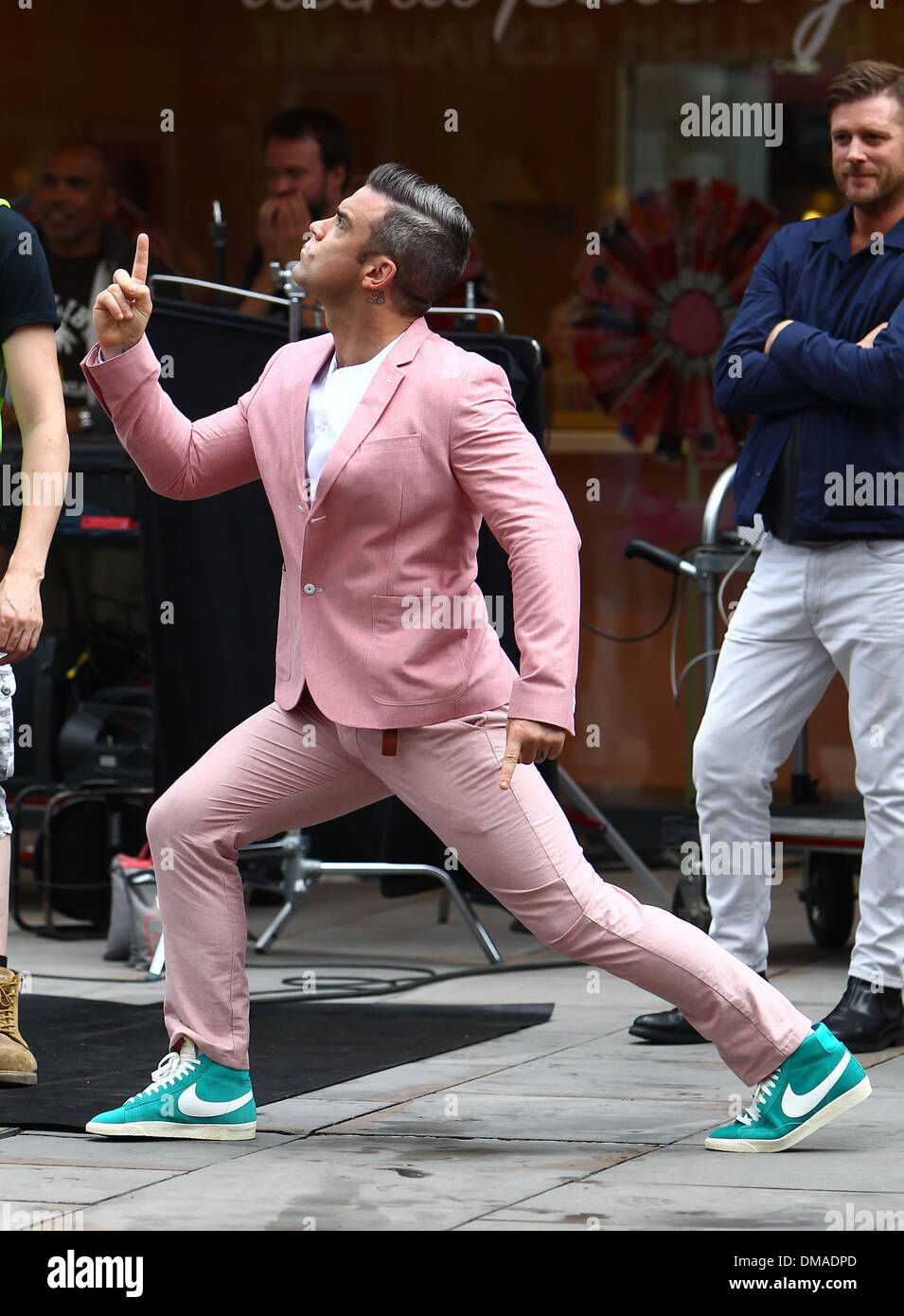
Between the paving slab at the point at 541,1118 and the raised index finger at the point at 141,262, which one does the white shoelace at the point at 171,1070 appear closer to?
the paving slab at the point at 541,1118

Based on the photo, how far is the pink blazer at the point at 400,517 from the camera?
162 inches

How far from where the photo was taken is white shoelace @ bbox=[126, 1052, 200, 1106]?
4.32m

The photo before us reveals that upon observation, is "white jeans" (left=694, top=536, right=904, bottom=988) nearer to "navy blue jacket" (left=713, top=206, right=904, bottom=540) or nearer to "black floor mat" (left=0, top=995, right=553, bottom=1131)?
"navy blue jacket" (left=713, top=206, right=904, bottom=540)

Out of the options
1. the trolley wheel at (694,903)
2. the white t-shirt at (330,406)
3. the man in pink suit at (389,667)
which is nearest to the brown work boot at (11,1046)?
the man in pink suit at (389,667)

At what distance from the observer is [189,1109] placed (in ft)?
14.2

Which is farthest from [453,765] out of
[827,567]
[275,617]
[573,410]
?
[573,410]

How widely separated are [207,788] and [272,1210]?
0.84 m

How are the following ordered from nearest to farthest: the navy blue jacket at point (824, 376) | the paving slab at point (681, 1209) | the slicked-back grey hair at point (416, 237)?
the paving slab at point (681, 1209) → the slicked-back grey hair at point (416, 237) → the navy blue jacket at point (824, 376)

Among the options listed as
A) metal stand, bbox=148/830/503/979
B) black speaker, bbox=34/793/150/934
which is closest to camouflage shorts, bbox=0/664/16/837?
metal stand, bbox=148/830/503/979

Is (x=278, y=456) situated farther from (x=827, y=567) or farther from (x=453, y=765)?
(x=827, y=567)

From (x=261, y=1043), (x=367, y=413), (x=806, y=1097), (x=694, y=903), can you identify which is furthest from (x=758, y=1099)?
(x=694, y=903)

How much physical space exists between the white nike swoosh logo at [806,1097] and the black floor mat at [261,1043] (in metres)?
1.10
